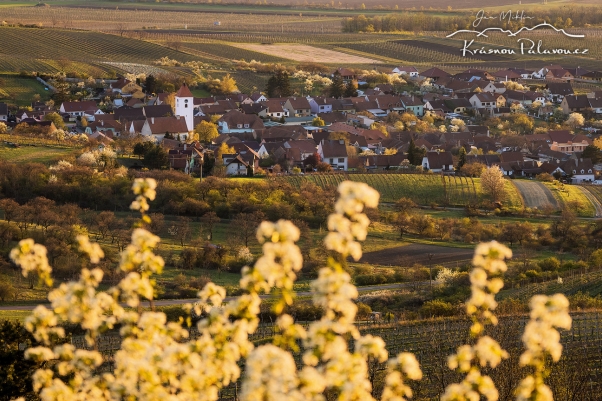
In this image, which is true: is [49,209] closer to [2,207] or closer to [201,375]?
[2,207]

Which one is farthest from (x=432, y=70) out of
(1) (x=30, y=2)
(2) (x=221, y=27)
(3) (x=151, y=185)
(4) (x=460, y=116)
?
(1) (x=30, y=2)

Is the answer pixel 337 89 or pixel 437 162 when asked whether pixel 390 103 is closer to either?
pixel 337 89

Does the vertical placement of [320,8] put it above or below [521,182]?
above

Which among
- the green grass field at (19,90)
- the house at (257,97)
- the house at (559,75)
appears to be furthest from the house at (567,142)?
the green grass field at (19,90)

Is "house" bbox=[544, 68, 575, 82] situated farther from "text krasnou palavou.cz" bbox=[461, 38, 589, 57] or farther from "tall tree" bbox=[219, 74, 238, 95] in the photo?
"tall tree" bbox=[219, 74, 238, 95]

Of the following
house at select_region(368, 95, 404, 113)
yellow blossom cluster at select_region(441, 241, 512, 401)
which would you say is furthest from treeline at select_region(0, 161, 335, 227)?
yellow blossom cluster at select_region(441, 241, 512, 401)

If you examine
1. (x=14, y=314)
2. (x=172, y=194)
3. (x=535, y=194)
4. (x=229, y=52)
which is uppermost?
(x=229, y=52)
